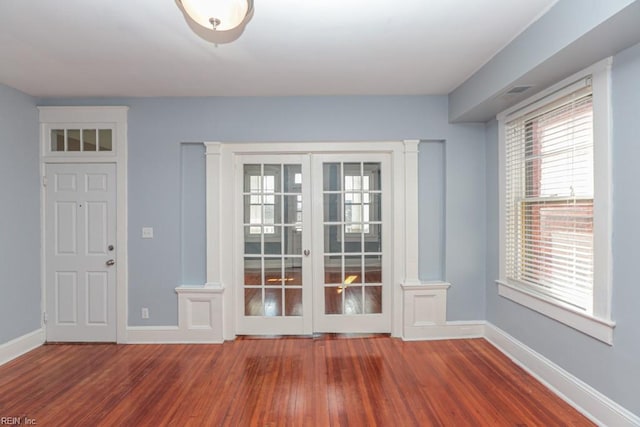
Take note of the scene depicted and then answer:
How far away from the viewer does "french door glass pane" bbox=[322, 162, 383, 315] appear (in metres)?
3.58

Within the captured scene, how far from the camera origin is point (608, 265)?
2.04 meters

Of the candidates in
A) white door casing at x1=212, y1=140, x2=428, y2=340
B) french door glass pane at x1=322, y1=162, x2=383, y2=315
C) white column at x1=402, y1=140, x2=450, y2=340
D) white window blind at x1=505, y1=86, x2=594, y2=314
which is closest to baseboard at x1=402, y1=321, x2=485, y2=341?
white column at x1=402, y1=140, x2=450, y2=340

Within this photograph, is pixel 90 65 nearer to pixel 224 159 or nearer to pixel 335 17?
pixel 224 159

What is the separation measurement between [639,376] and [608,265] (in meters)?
0.65

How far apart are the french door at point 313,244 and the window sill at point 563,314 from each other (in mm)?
1215

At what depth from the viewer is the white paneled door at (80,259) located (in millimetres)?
3414

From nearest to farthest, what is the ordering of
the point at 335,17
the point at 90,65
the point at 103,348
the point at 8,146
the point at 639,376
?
1. the point at 639,376
2. the point at 335,17
3. the point at 90,65
4. the point at 8,146
5. the point at 103,348

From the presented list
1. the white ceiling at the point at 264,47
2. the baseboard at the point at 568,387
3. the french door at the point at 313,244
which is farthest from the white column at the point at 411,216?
the baseboard at the point at 568,387

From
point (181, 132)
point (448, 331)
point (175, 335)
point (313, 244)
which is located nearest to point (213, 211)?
point (181, 132)

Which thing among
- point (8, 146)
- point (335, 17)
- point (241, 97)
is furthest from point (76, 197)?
point (335, 17)

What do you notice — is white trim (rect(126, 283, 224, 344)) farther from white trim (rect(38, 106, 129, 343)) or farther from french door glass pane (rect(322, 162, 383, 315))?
french door glass pane (rect(322, 162, 383, 315))

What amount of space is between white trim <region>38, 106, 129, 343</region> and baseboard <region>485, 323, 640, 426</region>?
12.9 feet

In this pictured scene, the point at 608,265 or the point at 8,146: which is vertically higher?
the point at 8,146

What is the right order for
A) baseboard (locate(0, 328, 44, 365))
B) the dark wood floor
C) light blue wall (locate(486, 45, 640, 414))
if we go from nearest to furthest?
light blue wall (locate(486, 45, 640, 414)) < the dark wood floor < baseboard (locate(0, 328, 44, 365))
